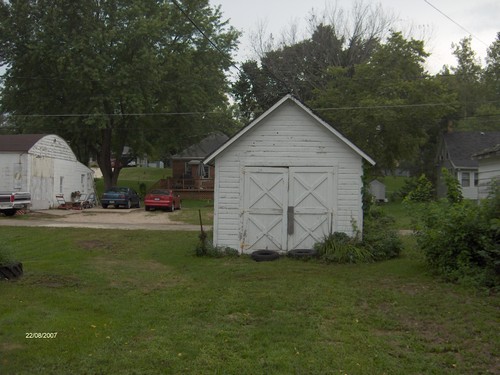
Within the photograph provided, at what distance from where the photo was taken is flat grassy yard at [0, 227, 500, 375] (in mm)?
→ 5250

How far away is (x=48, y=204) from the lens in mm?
30047

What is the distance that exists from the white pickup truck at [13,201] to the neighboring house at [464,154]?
96.6 ft

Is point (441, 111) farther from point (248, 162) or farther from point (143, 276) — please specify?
point (143, 276)

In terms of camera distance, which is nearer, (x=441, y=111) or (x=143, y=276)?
(x=143, y=276)

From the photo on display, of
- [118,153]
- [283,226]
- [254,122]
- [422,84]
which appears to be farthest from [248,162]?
[118,153]

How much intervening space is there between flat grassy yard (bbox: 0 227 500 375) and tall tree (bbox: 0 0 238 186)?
80.1 ft

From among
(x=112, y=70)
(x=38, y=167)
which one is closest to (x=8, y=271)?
(x=38, y=167)

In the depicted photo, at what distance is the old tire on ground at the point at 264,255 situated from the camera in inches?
498

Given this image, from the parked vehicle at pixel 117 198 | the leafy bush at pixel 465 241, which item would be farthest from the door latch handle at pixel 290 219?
the parked vehicle at pixel 117 198

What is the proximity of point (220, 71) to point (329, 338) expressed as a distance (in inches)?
1425

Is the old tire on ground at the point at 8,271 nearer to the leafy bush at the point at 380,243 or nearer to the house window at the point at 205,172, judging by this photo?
the leafy bush at the point at 380,243

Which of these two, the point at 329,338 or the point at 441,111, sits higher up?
the point at 441,111
